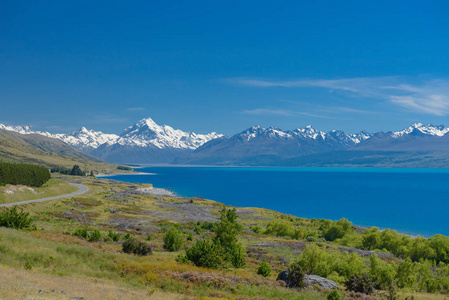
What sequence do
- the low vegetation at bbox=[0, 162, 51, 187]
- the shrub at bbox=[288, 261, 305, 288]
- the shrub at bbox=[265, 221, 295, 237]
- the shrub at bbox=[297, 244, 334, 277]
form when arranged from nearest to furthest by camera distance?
1. the shrub at bbox=[288, 261, 305, 288]
2. the shrub at bbox=[297, 244, 334, 277]
3. the shrub at bbox=[265, 221, 295, 237]
4. the low vegetation at bbox=[0, 162, 51, 187]

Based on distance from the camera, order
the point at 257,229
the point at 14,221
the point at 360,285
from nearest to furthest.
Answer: the point at 360,285, the point at 14,221, the point at 257,229

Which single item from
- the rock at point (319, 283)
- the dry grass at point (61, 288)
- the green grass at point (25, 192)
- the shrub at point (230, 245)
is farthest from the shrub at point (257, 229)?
the green grass at point (25, 192)

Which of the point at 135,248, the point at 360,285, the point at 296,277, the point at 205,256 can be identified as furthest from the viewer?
the point at 135,248

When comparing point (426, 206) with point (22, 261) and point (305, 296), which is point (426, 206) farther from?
point (22, 261)

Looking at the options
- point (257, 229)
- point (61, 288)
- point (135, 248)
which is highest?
point (61, 288)

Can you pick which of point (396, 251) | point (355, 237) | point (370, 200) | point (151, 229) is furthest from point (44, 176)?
point (370, 200)

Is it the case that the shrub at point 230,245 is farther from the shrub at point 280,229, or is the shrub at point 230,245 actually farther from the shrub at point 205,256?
the shrub at point 280,229

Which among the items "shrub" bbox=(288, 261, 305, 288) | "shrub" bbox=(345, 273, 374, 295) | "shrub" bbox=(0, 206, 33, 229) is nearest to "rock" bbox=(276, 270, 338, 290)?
"shrub" bbox=(288, 261, 305, 288)

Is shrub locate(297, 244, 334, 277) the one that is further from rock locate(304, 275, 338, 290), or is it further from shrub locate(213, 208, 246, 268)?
shrub locate(213, 208, 246, 268)

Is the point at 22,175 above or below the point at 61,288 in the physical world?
above

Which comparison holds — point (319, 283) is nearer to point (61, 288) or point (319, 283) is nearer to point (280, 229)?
point (61, 288)

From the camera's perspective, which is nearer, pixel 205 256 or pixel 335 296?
pixel 335 296

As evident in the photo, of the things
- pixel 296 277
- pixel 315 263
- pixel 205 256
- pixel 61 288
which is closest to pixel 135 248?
pixel 205 256

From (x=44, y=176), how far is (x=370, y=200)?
6460 inches
